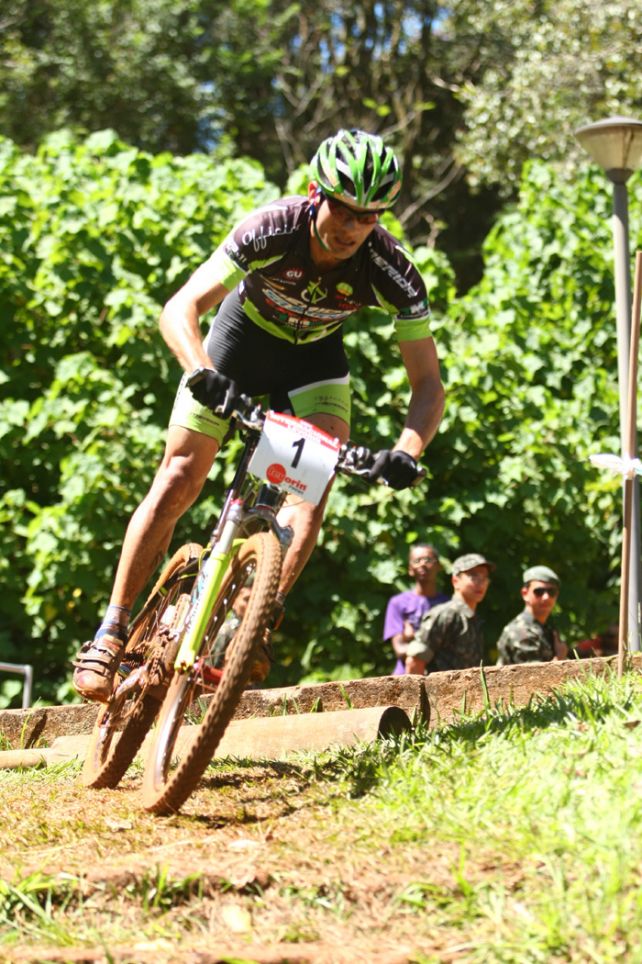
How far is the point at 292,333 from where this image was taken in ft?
17.6

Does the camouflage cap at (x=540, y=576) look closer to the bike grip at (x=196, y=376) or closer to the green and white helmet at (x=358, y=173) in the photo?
the green and white helmet at (x=358, y=173)

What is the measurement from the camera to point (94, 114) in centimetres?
2806

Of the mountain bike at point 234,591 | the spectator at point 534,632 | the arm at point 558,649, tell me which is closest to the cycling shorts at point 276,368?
the mountain bike at point 234,591

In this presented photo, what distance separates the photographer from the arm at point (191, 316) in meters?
4.70

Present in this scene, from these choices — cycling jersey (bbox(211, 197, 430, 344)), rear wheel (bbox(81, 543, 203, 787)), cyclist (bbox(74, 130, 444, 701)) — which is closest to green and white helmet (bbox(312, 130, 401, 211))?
cyclist (bbox(74, 130, 444, 701))

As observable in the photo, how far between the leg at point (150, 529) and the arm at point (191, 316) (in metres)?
0.47

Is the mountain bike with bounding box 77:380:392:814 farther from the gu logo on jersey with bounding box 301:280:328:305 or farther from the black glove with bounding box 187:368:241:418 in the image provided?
the gu logo on jersey with bounding box 301:280:328:305

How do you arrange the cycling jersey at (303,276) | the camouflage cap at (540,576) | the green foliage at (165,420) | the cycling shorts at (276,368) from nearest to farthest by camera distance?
the cycling jersey at (303,276)
the cycling shorts at (276,368)
the camouflage cap at (540,576)
the green foliage at (165,420)

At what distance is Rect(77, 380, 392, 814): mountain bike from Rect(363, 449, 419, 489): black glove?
0.04 m

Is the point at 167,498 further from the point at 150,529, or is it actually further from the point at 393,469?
the point at 393,469

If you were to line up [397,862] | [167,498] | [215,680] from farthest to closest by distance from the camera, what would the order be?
[167,498] → [215,680] → [397,862]

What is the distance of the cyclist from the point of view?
4.71 meters

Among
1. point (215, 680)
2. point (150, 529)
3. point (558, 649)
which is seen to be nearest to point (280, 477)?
point (215, 680)

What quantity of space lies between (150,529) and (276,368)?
34.1 inches
